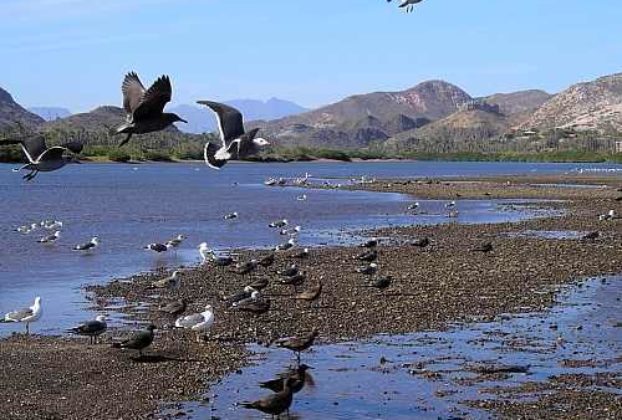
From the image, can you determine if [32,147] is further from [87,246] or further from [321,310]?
[87,246]

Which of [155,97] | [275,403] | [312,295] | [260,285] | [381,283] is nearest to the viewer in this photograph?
[155,97]

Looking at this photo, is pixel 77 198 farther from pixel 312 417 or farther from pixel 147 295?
pixel 312 417

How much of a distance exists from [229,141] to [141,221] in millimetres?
37310

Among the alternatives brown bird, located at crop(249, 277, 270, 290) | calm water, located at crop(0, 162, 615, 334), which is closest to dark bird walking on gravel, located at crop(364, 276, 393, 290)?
brown bird, located at crop(249, 277, 270, 290)

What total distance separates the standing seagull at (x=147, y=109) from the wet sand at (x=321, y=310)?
474cm

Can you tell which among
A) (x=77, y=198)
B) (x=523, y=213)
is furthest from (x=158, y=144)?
(x=523, y=213)

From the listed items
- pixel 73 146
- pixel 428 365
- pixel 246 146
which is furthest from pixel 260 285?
pixel 73 146

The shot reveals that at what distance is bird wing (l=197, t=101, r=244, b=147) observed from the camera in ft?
36.7

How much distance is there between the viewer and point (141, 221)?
47.6 meters

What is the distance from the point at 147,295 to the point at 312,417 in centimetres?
1073

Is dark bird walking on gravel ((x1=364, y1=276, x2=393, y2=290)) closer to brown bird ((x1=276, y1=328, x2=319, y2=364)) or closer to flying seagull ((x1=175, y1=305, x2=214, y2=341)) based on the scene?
flying seagull ((x1=175, y1=305, x2=214, y2=341))

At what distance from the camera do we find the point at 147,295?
2330 centimetres

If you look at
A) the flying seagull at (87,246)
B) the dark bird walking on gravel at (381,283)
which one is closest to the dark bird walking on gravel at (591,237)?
the dark bird walking on gravel at (381,283)

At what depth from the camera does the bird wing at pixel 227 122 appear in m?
11.2
